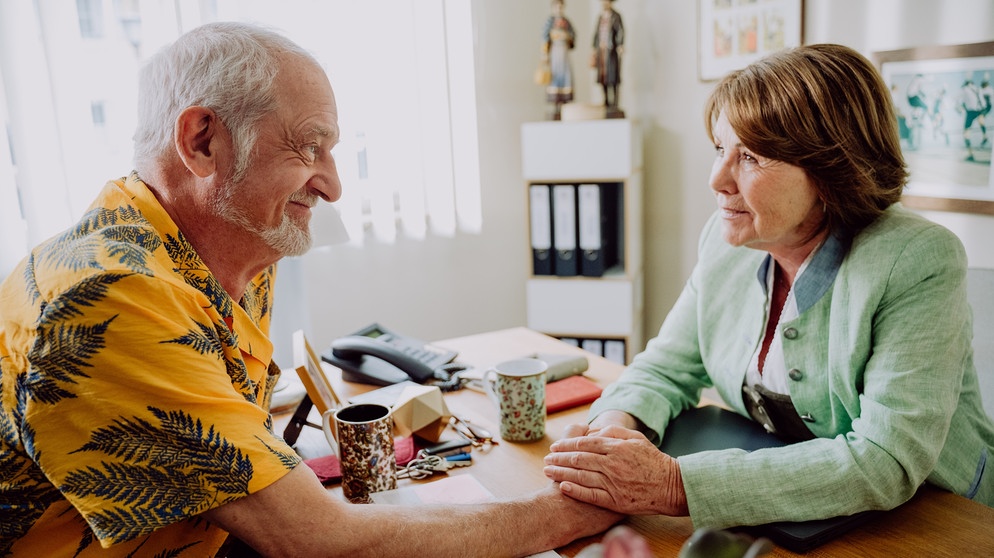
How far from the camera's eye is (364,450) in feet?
3.55

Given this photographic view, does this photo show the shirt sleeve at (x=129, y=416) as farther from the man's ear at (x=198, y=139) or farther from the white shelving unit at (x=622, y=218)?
the white shelving unit at (x=622, y=218)

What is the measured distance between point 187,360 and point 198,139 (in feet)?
1.14

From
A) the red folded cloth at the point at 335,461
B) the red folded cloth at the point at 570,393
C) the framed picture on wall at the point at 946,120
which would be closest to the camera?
the red folded cloth at the point at 335,461

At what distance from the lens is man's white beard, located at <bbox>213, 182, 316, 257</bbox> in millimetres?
1029

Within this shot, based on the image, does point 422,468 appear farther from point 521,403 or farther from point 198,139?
point 198,139

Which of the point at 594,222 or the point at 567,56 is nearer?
the point at 594,222

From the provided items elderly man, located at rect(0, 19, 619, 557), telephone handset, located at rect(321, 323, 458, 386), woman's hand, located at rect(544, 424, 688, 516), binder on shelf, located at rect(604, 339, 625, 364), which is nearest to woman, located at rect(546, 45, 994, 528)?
woman's hand, located at rect(544, 424, 688, 516)

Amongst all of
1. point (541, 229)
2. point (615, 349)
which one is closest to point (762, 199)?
point (541, 229)

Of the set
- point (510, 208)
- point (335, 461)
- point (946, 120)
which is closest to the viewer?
point (335, 461)

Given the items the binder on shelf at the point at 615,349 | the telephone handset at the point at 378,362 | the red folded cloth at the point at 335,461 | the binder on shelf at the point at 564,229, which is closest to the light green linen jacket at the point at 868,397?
the red folded cloth at the point at 335,461

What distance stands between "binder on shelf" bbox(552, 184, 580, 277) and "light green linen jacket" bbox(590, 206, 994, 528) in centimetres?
161

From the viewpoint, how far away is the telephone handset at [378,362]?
1569 mm

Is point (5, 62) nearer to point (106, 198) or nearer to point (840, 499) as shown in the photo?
point (106, 198)

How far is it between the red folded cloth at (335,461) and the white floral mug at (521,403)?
0.54 feet
